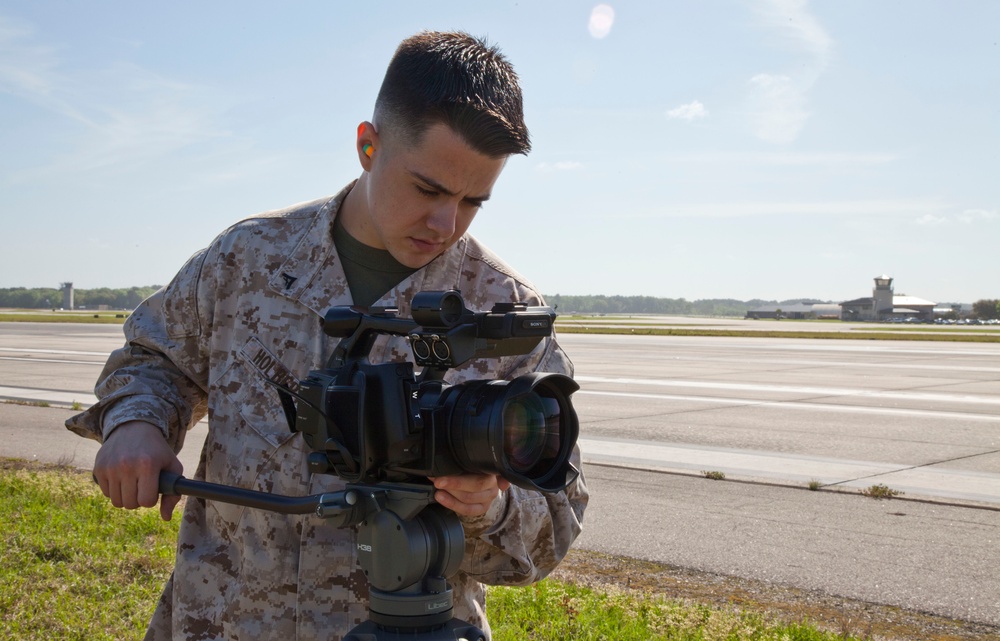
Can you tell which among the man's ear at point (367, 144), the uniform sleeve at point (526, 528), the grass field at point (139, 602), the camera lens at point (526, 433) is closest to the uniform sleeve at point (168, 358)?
the man's ear at point (367, 144)

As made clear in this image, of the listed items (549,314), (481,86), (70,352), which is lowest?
(70,352)

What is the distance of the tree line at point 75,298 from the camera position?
484 feet

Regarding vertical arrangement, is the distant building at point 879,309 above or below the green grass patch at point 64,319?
above

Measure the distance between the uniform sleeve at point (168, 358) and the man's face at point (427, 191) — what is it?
46 cm

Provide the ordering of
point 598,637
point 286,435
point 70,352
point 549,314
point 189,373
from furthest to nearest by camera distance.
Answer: point 70,352
point 598,637
point 189,373
point 286,435
point 549,314

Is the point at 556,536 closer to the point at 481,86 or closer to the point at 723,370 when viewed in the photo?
the point at 481,86

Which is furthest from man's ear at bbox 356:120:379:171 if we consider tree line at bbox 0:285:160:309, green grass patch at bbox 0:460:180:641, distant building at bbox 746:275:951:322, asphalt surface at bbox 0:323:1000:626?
tree line at bbox 0:285:160:309

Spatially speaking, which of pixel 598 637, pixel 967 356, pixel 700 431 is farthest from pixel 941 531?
pixel 967 356

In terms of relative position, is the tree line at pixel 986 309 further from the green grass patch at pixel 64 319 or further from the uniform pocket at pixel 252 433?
the uniform pocket at pixel 252 433

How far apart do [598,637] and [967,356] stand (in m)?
25.7

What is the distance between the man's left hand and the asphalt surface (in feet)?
13.1

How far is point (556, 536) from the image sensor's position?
2.03 m

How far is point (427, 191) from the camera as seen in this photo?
198 centimetres

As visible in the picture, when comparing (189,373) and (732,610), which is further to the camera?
(732,610)
